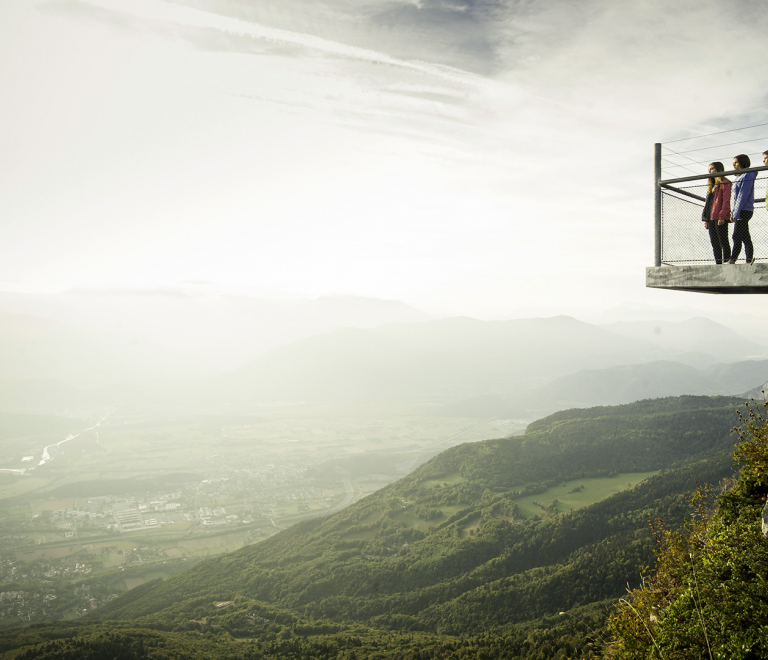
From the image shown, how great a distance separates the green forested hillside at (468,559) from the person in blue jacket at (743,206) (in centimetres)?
2230

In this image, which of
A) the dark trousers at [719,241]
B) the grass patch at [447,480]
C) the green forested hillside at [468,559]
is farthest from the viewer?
the grass patch at [447,480]

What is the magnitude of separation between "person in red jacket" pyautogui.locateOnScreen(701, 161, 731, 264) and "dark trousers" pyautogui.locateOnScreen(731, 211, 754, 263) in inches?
4.3

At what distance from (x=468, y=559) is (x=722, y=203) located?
5211 centimetres

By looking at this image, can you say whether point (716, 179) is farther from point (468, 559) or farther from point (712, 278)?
point (468, 559)

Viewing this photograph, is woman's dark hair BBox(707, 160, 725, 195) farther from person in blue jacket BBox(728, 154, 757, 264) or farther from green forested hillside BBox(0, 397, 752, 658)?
green forested hillside BBox(0, 397, 752, 658)

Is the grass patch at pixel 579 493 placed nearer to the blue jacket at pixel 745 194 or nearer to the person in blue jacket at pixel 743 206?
the person in blue jacket at pixel 743 206

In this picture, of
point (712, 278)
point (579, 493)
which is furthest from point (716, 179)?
point (579, 493)

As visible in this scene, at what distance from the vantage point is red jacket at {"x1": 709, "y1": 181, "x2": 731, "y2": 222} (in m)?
6.68

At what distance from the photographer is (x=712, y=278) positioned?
6.77 meters

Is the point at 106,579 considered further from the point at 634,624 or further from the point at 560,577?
the point at 634,624

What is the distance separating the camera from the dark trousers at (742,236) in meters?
6.44

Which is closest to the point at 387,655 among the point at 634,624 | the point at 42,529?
the point at 634,624

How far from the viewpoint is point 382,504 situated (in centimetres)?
7062

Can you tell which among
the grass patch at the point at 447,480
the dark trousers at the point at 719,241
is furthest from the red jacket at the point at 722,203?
the grass patch at the point at 447,480
